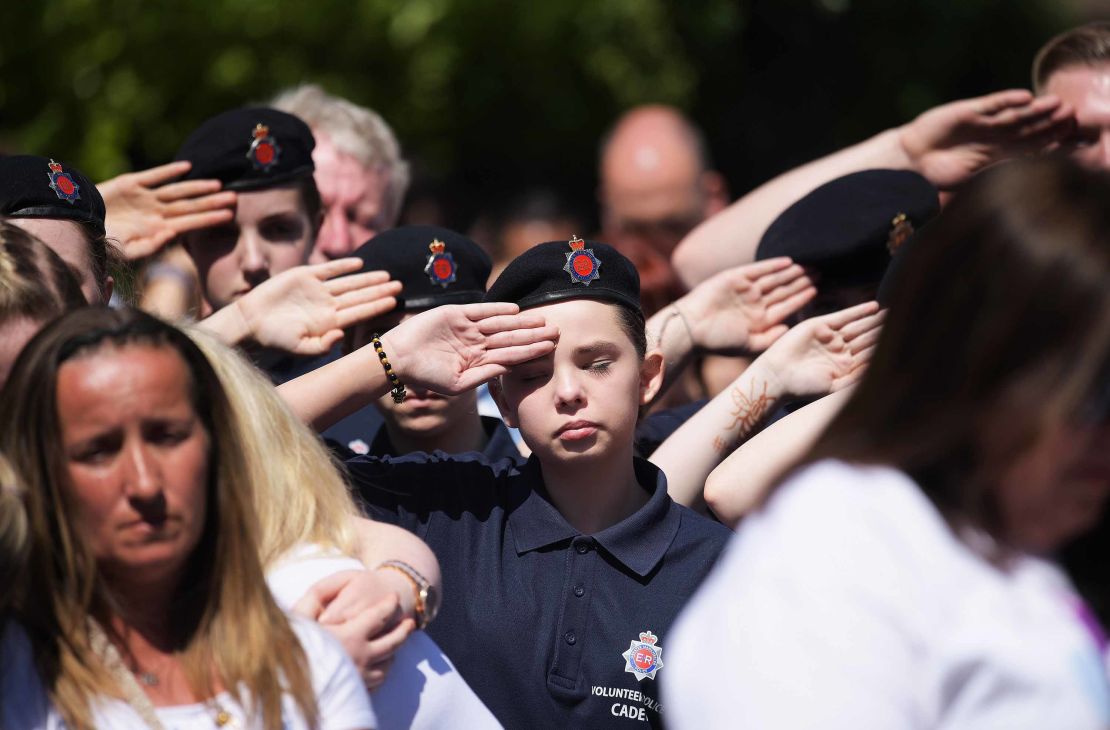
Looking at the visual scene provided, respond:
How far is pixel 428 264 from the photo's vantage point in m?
3.88

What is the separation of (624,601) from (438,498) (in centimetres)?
50

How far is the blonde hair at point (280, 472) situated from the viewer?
2.53 meters

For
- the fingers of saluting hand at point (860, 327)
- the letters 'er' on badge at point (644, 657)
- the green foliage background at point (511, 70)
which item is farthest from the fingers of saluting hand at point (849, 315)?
the green foliage background at point (511, 70)

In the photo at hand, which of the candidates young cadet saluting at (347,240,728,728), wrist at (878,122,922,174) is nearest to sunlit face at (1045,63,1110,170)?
wrist at (878,122,922,174)

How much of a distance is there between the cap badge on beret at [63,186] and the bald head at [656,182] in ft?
9.94

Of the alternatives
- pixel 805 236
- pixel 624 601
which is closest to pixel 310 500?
pixel 624 601

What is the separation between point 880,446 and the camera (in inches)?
65.7

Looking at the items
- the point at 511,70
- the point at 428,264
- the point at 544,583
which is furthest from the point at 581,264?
the point at 511,70

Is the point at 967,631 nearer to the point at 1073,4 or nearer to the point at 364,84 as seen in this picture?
the point at 364,84

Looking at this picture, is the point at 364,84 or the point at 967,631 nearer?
the point at 967,631

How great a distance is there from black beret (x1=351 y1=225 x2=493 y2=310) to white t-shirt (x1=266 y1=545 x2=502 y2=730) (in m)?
1.41

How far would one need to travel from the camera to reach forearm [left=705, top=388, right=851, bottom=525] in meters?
2.96

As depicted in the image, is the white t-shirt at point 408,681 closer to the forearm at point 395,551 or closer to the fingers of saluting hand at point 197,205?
the forearm at point 395,551

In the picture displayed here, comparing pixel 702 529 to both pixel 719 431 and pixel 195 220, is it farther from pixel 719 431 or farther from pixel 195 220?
pixel 195 220
